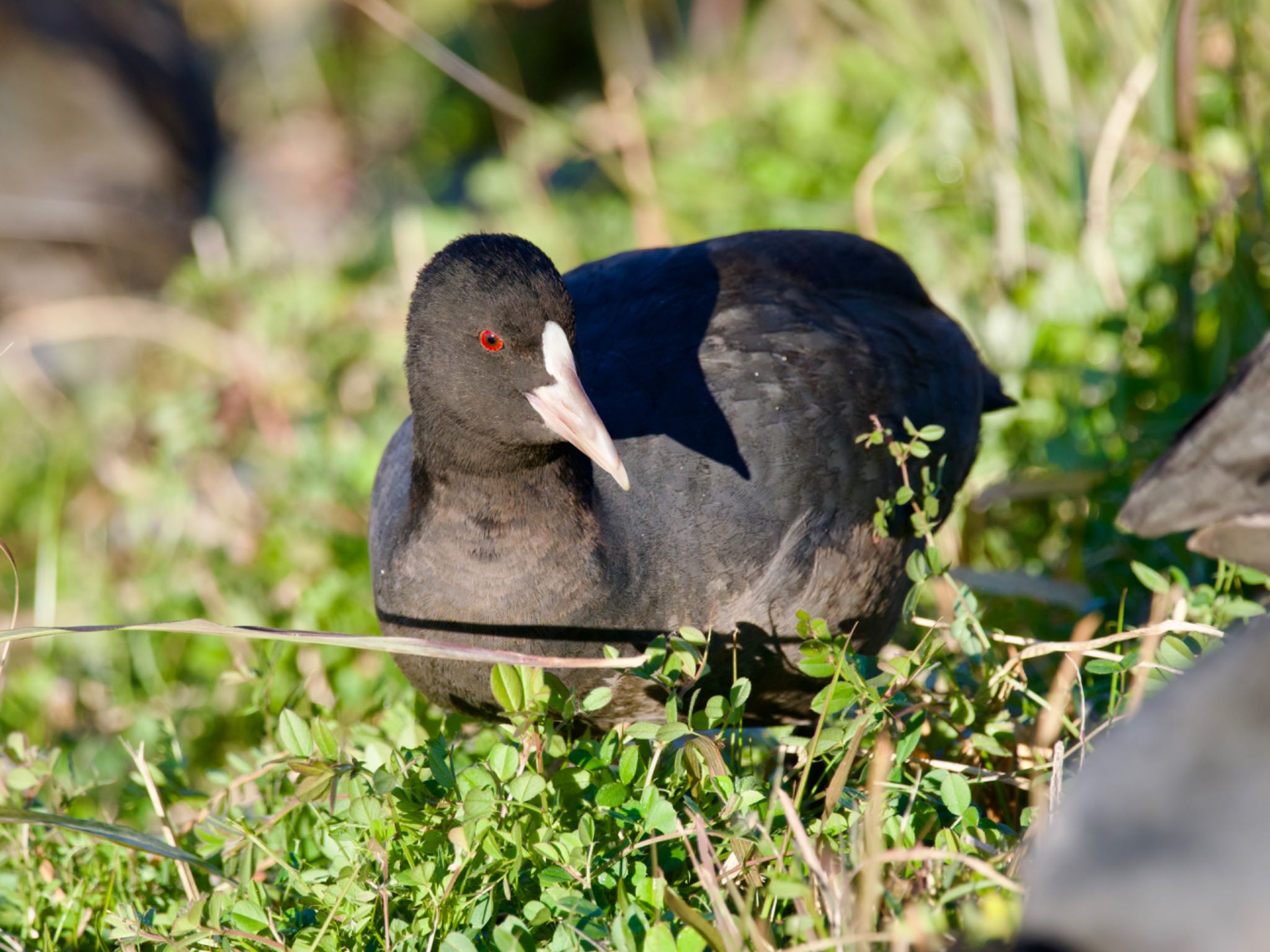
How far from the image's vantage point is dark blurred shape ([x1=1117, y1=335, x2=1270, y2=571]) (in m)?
2.33

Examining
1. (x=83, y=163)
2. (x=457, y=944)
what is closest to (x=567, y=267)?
(x=457, y=944)

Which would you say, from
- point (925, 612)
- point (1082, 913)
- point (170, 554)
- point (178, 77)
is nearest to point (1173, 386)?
point (925, 612)

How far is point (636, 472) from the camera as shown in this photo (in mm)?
2436

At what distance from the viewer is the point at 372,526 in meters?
2.68

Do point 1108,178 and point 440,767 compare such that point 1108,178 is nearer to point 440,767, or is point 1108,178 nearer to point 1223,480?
point 1223,480

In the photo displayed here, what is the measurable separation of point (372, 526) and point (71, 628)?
79cm

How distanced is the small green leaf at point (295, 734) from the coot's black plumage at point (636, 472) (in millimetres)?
347

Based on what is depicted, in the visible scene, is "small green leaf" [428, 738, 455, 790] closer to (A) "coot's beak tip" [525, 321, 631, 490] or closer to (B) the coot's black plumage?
(B) the coot's black plumage

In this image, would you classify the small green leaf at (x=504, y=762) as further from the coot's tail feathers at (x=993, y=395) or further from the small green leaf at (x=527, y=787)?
the coot's tail feathers at (x=993, y=395)

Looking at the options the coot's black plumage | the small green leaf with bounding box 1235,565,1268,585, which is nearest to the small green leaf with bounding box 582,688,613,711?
the coot's black plumage

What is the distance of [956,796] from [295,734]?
3.45ft

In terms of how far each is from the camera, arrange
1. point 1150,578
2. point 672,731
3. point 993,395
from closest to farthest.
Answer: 1. point 672,731
2. point 1150,578
3. point 993,395

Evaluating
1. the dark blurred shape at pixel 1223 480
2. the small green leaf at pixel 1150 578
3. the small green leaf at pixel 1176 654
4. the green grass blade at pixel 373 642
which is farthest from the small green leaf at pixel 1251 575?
the green grass blade at pixel 373 642

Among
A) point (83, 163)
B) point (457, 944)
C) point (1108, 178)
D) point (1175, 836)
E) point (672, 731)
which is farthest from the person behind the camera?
point (83, 163)
